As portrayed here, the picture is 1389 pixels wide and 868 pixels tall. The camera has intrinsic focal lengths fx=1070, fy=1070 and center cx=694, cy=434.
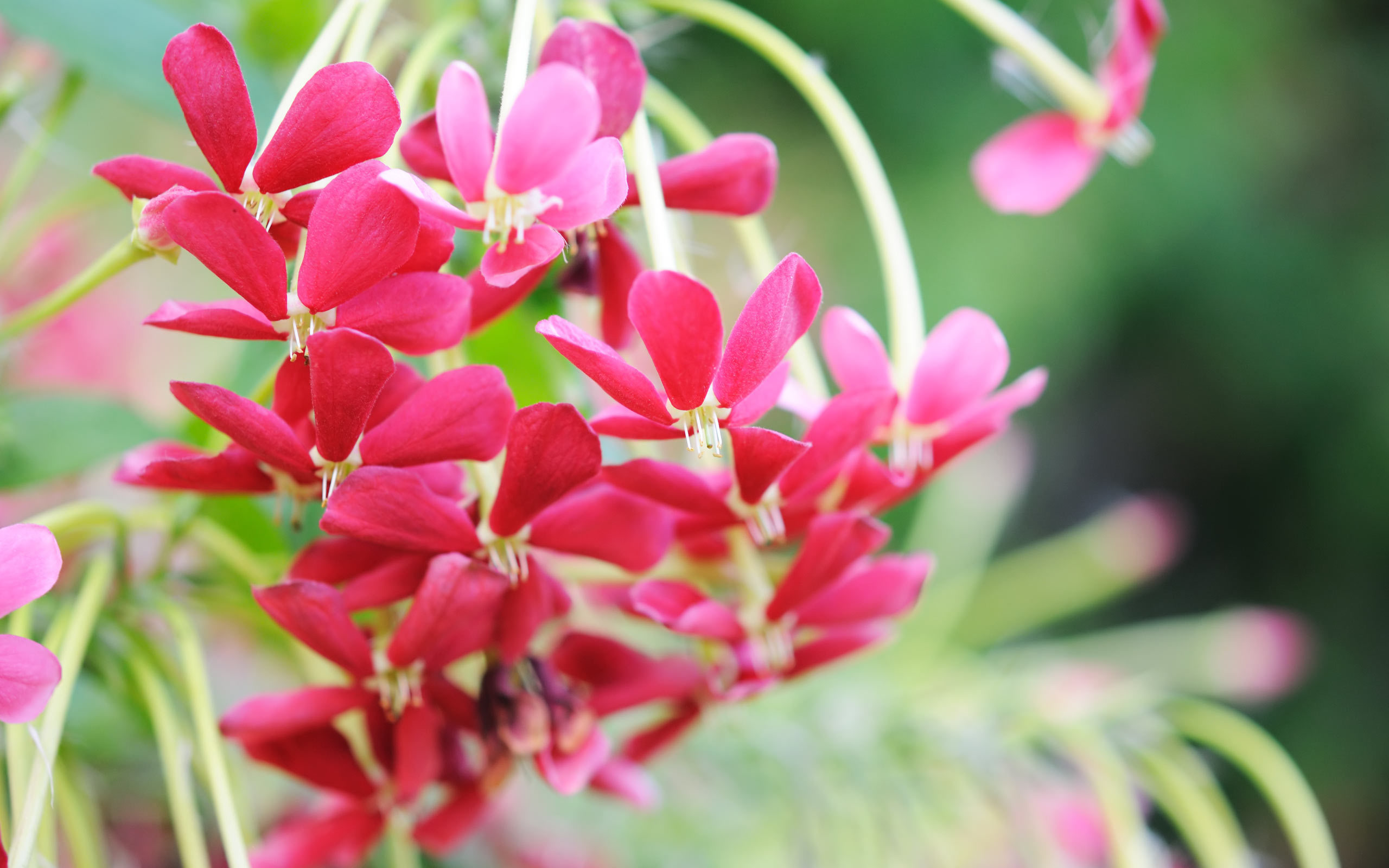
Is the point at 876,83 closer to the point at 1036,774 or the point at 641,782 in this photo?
the point at 1036,774

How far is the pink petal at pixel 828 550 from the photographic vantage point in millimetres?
201

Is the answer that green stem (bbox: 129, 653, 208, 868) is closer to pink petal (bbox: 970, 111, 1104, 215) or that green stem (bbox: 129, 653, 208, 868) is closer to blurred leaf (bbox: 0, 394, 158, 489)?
blurred leaf (bbox: 0, 394, 158, 489)

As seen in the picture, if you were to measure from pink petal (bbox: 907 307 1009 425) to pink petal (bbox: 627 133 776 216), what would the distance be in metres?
0.05

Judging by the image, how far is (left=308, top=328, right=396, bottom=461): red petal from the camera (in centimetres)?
16

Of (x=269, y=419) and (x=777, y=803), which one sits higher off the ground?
A: (x=269, y=419)

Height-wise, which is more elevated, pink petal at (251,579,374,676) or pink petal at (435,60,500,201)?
pink petal at (435,60,500,201)

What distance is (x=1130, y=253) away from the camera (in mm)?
1261

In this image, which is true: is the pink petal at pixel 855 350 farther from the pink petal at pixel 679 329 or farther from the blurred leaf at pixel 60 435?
the blurred leaf at pixel 60 435

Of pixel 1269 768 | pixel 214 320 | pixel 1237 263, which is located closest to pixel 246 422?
pixel 214 320

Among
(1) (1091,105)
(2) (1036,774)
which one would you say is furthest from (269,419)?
(2) (1036,774)

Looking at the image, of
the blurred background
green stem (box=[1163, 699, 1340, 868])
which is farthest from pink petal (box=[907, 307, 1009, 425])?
the blurred background

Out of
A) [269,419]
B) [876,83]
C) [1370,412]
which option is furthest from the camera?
[876,83]

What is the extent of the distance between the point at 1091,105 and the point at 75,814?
29 centimetres

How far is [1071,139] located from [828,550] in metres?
0.15
